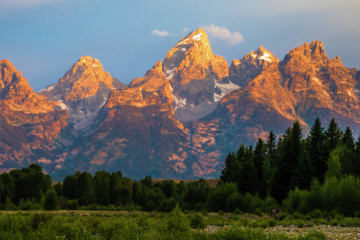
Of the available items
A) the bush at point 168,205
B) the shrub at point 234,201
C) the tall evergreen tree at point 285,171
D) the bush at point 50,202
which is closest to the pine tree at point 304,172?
the tall evergreen tree at point 285,171

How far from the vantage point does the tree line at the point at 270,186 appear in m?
54.0

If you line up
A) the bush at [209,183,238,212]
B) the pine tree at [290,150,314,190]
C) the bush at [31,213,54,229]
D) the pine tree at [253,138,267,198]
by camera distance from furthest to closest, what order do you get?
the pine tree at [253,138,267,198] < the bush at [209,183,238,212] < the pine tree at [290,150,314,190] < the bush at [31,213,54,229]

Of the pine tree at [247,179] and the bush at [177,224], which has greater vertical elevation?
the pine tree at [247,179]

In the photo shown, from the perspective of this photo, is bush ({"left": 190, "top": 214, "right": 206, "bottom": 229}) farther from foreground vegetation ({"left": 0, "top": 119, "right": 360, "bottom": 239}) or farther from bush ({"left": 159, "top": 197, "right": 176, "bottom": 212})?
bush ({"left": 159, "top": 197, "right": 176, "bottom": 212})

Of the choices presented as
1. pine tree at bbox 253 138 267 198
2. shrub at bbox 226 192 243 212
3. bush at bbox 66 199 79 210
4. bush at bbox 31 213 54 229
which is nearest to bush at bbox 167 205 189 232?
bush at bbox 31 213 54 229

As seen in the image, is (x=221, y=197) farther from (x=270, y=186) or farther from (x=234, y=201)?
(x=270, y=186)

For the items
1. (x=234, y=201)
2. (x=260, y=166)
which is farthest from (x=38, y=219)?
(x=260, y=166)

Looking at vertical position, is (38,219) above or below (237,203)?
above

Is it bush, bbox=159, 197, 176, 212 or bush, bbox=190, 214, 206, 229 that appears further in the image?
bush, bbox=159, 197, 176, 212

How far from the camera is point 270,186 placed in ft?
246

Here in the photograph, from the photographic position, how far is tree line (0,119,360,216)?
177 ft

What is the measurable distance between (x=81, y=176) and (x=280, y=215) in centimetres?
9153

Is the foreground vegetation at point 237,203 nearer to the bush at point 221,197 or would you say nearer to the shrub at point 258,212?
the shrub at point 258,212

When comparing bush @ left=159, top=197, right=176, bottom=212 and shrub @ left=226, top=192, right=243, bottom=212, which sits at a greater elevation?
shrub @ left=226, top=192, right=243, bottom=212
